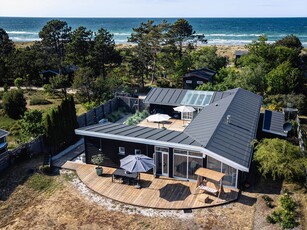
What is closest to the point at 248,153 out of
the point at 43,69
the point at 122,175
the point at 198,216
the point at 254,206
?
the point at 254,206

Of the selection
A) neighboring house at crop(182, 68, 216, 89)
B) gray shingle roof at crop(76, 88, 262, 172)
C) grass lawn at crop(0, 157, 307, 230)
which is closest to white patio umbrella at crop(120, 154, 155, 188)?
gray shingle roof at crop(76, 88, 262, 172)

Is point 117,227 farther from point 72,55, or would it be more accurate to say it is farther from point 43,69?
point 43,69

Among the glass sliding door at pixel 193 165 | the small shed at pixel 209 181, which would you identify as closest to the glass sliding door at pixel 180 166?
the glass sliding door at pixel 193 165

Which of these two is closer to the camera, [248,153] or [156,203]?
[156,203]

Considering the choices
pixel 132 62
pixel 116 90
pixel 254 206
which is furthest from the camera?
pixel 132 62

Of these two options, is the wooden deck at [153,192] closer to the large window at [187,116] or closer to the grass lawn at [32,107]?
the grass lawn at [32,107]

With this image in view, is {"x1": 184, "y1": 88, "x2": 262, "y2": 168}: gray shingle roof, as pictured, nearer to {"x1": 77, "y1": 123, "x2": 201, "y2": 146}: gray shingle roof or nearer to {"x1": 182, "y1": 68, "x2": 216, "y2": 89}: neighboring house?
{"x1": 77, "y1": 123, "x2": 201, "y2": 146}: gray shingle roof

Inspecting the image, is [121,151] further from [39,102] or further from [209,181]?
[39,102]
